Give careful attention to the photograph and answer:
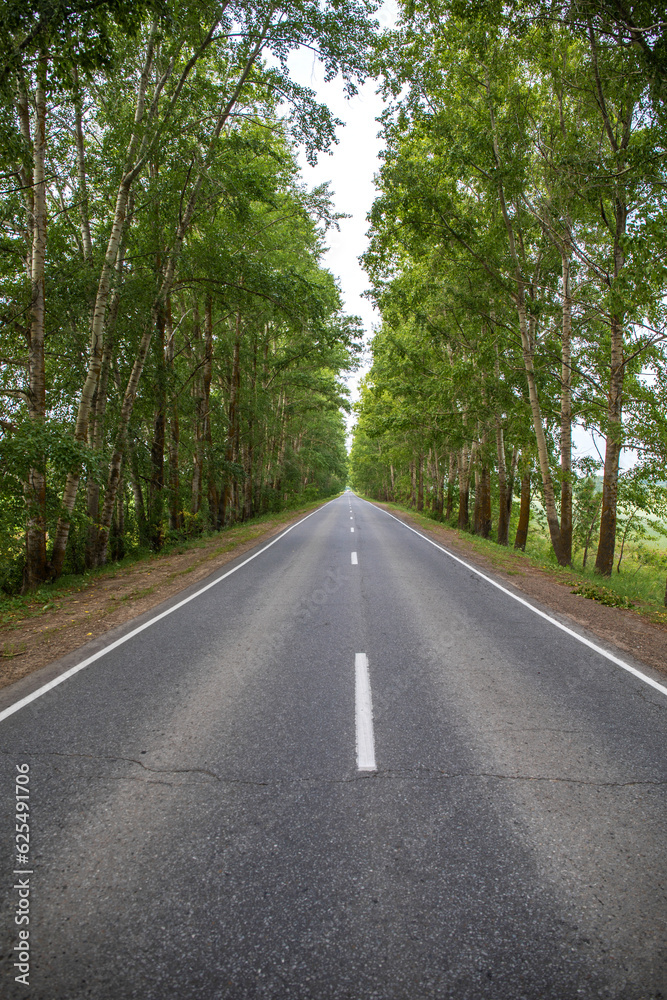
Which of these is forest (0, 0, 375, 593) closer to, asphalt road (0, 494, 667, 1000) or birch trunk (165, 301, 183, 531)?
birch trunk (165, 301, 183, 531)

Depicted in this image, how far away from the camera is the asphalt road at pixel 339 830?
192 centimetres

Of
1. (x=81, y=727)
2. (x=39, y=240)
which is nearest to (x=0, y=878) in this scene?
(x=81, y=727)

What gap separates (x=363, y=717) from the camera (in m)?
3.93

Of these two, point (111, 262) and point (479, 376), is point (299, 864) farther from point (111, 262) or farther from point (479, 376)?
point (479, 376)

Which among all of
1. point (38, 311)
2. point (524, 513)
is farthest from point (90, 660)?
point (524, 513)

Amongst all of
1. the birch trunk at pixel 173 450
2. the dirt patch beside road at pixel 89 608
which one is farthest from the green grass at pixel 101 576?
the birch trunk at pixel 173 450

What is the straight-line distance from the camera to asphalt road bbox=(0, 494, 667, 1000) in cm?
192

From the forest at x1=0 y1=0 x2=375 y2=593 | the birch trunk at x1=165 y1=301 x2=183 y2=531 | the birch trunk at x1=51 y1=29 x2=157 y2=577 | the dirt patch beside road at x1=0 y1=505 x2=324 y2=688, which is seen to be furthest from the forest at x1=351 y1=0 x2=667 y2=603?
the dirt patch beside road at x1=0 y1=505 x2=324 y2=688

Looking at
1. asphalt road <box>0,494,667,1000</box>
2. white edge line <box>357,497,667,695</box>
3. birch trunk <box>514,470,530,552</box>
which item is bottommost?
asphalt road <box>0,494,667,1000</box>

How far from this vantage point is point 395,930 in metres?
2.07

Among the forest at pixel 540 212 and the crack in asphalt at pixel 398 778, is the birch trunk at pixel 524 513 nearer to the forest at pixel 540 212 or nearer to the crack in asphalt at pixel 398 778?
the forest at pixel 540 212

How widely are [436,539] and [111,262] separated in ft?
46.3

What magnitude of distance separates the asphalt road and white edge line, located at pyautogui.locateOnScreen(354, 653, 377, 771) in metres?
0.02

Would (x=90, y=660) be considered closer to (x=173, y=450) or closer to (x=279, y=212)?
(x=173, y=450)
